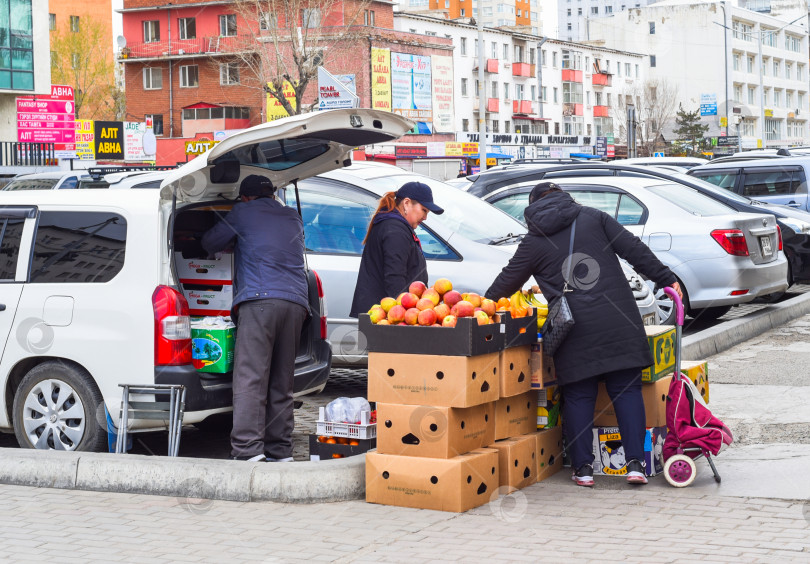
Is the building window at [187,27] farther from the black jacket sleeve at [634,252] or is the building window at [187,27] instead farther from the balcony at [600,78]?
the black jacket sleeve at [634,252]

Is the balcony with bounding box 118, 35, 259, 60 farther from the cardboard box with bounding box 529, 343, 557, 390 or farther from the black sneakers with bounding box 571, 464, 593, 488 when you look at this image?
the black sneakers with bounding box 571, 464, 593, 488

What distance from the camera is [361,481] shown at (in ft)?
21.1

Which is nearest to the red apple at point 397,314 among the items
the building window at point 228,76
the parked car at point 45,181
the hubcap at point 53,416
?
the hubcap at point 53,416

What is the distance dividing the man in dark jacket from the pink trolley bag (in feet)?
7.31

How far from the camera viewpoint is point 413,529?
5.79 m

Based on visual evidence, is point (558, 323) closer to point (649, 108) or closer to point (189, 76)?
point (189, 76)

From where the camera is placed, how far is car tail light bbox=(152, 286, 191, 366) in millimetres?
6727

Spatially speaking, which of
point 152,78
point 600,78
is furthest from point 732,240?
point 600,78

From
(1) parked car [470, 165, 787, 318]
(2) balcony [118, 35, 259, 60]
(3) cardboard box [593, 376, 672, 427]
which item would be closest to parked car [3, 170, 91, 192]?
(1) parked car [470, 165, 787, 318]

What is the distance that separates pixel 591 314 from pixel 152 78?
77334 millimetres

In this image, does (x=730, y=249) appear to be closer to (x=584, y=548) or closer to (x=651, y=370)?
(x=651, y=370)

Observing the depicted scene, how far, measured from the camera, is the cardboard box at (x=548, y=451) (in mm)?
6770

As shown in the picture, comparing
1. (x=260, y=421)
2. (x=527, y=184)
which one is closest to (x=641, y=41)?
(x=527, y=184)

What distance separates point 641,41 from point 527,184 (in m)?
107
